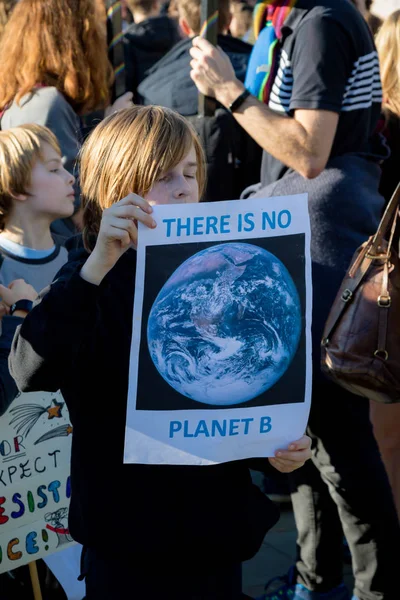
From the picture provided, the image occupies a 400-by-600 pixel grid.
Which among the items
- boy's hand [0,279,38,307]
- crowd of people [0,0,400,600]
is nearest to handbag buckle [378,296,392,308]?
crowd of people [0,0,400,600]

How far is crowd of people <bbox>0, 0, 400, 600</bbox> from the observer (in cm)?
185

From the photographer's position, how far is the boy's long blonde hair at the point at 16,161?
3107 mm

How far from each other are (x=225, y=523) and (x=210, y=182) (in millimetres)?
2183

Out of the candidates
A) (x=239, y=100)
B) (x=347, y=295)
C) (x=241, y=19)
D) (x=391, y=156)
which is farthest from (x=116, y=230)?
(x=241, y=19)

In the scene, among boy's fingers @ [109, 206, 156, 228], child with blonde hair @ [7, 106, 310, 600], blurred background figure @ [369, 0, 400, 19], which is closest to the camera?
boy's fingers @ [109, 206, 156, 228]

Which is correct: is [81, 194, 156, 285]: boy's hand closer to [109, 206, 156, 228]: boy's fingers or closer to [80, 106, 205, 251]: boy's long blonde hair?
[109, 206, 156, 228]: boy's fingers

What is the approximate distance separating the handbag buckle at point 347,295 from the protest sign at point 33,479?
0.91 metres

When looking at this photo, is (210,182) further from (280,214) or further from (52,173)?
(280,214)

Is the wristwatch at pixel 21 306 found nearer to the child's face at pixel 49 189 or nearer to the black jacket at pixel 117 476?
A: the child's face at pixel 49 189

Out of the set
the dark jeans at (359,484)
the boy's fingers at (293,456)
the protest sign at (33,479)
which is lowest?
the dark jeans at (359,484)

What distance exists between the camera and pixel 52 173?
3.20m

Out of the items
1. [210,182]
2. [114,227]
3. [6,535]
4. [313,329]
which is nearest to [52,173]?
[210,182]

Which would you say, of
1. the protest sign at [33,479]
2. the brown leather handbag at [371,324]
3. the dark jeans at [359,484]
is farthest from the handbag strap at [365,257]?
the protest sign at [33,479]

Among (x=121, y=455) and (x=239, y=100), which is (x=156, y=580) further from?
(x=239, y=100)
